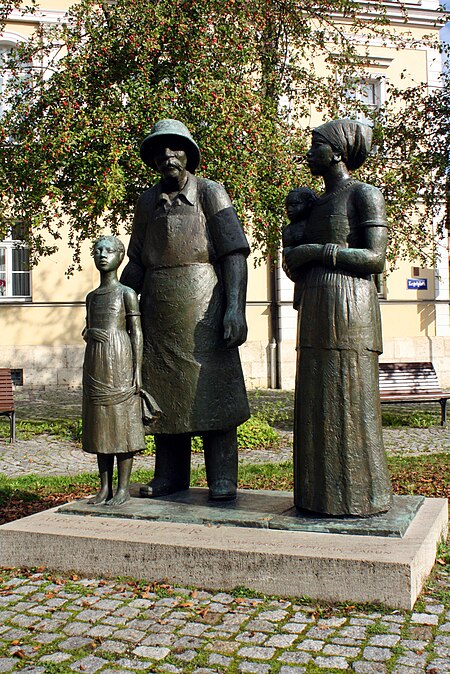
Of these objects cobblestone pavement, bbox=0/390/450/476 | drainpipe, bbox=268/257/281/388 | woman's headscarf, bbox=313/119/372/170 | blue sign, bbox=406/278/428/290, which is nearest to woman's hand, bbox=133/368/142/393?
woman's headscarf, bbox=313/119/372/170

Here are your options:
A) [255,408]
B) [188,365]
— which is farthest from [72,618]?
[255,408]

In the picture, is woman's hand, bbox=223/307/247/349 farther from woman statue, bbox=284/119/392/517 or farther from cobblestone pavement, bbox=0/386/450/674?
cobblestone pavement, bbox=0/386/450/674

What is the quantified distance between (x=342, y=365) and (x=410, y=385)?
8.17 meters

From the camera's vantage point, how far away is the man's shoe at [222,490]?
4719 mm

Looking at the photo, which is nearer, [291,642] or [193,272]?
[291,642]

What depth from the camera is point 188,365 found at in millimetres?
4637

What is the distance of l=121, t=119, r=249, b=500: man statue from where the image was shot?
4637mm

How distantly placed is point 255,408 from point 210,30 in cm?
667

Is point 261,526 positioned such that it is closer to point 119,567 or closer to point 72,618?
point 119,567

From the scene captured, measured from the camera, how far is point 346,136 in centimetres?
440

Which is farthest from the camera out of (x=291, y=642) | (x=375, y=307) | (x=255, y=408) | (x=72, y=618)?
(x=255, y=408)

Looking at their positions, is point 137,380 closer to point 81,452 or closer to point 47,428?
point 81,452

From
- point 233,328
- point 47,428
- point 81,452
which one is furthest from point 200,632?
point 47,428

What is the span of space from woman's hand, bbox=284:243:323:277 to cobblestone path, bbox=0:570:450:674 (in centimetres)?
182
